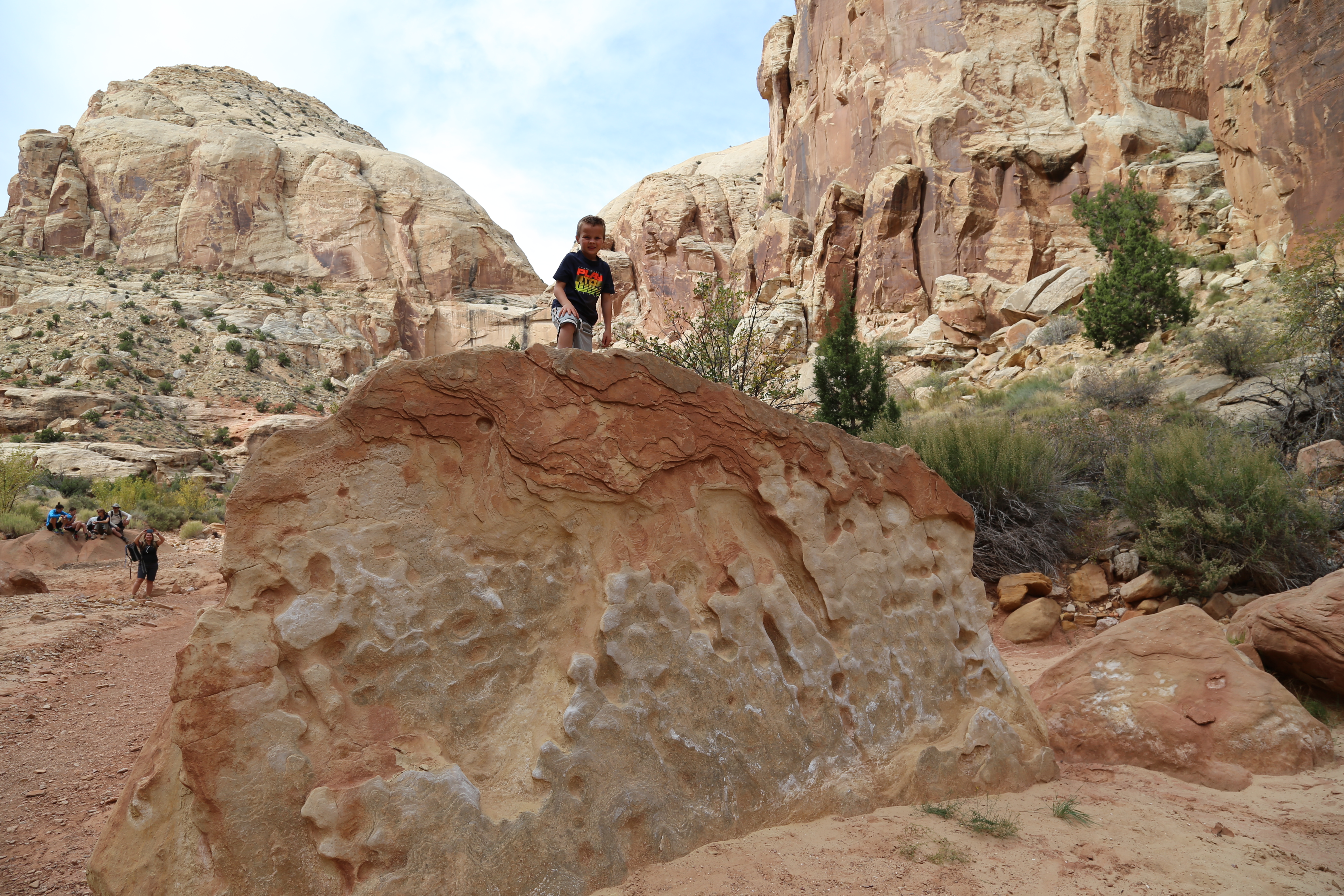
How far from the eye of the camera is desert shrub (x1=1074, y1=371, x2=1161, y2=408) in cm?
1234

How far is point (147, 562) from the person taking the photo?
1048cm

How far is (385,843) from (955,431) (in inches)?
323

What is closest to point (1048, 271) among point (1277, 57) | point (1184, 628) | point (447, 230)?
point (1277, 57)

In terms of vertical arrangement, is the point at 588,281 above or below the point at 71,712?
above

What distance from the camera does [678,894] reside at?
2650 millimetres

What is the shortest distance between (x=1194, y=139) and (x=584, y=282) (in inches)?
1088

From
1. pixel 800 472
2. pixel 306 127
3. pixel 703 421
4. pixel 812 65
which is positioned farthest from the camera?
pixel 306 127

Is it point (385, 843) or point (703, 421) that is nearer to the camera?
point (385, 843)

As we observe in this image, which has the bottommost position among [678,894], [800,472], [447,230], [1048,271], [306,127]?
[678,894]

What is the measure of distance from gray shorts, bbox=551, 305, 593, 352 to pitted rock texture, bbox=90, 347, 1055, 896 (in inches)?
44.8

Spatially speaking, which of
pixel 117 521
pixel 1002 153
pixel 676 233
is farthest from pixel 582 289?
pixel 676 233

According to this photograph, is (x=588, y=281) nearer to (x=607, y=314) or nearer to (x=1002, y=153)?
(x=607, y=314)

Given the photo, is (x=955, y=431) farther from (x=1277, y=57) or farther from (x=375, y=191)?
(x=375, y=191)

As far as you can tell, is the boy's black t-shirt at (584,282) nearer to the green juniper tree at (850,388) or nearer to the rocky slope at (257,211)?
the green juniper tree at (850,388)
